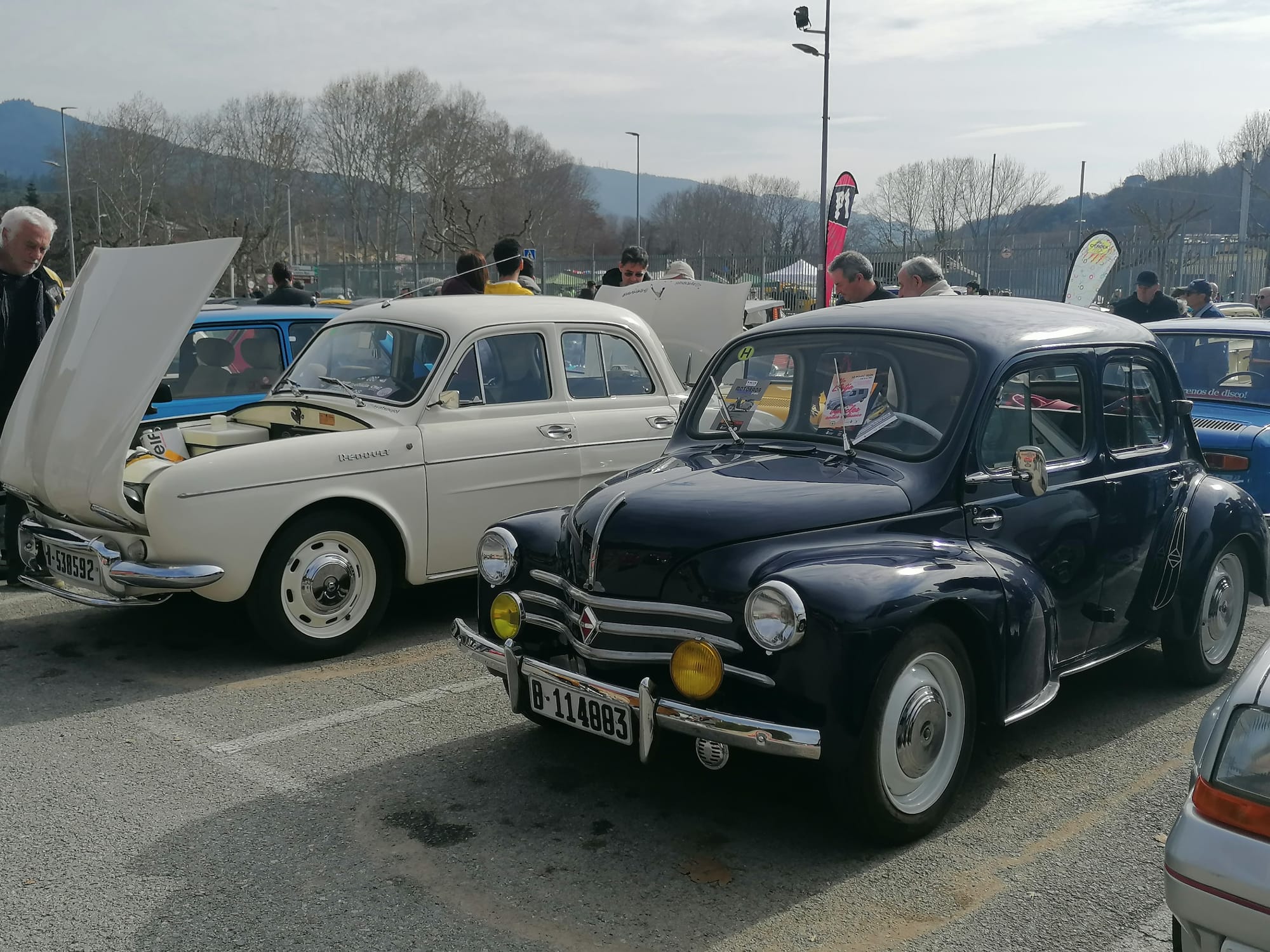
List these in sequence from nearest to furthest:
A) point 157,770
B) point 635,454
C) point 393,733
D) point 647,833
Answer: point 647,833
point 157,770
point 393,733
point 635,454

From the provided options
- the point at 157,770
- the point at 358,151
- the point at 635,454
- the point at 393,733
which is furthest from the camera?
the point at 358,151

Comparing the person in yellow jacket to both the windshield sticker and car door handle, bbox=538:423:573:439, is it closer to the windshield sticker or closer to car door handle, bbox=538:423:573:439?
car door handle, bbox=538:423:573:439

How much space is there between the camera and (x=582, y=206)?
112m

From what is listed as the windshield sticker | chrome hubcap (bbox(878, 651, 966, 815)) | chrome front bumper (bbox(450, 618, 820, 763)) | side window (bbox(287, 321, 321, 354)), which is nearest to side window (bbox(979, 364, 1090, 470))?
the windshield sticker

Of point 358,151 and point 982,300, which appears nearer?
point 982,300

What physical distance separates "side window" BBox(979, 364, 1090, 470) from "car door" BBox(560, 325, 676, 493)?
2626 millimetres

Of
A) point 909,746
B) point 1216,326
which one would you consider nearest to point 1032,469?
point 909,746

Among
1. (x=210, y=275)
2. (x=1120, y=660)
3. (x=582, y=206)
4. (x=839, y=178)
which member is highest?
(x=582, y=206)

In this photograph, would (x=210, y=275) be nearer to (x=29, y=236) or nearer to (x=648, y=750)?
(x=29, y=236)

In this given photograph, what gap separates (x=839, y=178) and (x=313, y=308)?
9.79 m

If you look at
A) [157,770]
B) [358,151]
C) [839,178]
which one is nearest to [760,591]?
[157,770]

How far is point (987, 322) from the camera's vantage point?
462cm

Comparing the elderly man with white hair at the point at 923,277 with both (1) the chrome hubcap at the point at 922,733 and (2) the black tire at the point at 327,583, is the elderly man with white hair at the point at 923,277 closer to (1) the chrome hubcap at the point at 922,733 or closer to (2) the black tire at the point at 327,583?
(2) the black tire at the point at 327,583

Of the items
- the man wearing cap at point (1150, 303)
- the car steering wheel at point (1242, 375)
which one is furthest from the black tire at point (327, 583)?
the man wearing cap at point (1150, 303)
